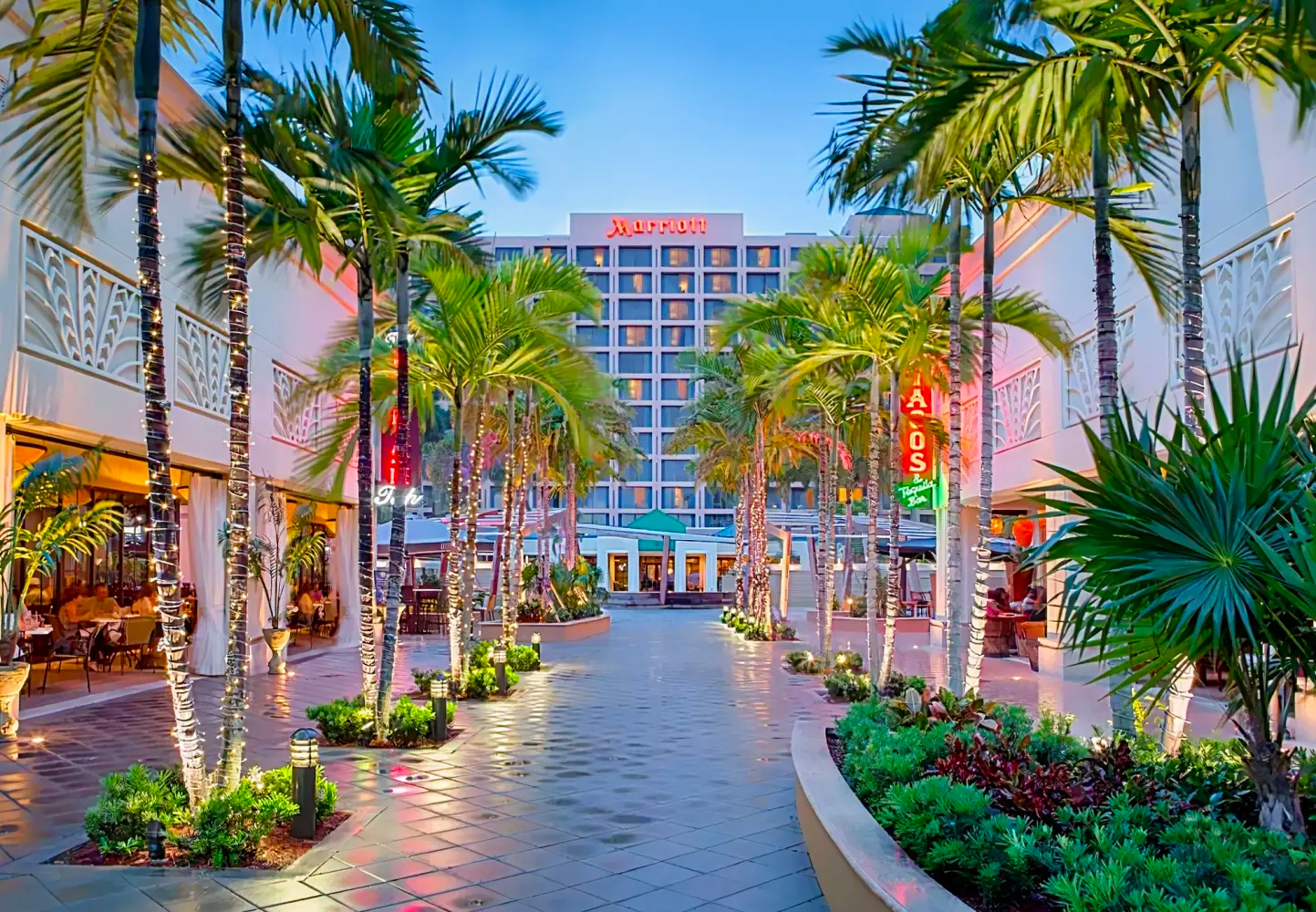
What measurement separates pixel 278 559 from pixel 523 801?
1130 cm

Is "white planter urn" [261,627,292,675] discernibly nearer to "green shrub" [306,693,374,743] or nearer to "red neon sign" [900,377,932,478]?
"green shrub" [306,693,374,743]

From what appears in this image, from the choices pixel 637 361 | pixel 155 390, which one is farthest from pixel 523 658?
pixel 637 361

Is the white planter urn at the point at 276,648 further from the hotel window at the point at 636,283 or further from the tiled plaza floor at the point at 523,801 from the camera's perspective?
the hotel window at the point at 636,283

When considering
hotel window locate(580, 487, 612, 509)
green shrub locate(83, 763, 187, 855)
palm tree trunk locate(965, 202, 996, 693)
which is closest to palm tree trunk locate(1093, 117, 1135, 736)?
palm tree trunk locate(965, 202, 996, 693)

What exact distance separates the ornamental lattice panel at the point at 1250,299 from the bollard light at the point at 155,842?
9277 millimetres

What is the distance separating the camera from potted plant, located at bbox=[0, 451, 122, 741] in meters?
10.1

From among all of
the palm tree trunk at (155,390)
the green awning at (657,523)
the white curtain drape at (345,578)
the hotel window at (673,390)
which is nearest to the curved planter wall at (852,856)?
the palm tree trunk at (155,390)

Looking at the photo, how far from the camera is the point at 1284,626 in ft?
13.3

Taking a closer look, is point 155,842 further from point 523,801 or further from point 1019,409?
point 1019,409

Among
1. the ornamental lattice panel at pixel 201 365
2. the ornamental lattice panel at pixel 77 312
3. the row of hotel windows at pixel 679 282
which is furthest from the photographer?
the row of hotel windows at pixel 679 282

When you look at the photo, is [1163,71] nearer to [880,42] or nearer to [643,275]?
[880,42]

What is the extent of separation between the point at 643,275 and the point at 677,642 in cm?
5661

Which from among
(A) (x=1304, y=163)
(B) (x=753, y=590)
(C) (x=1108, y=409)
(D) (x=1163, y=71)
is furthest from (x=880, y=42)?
(B) (x=753, y=590)

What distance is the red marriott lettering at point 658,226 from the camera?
253ft
